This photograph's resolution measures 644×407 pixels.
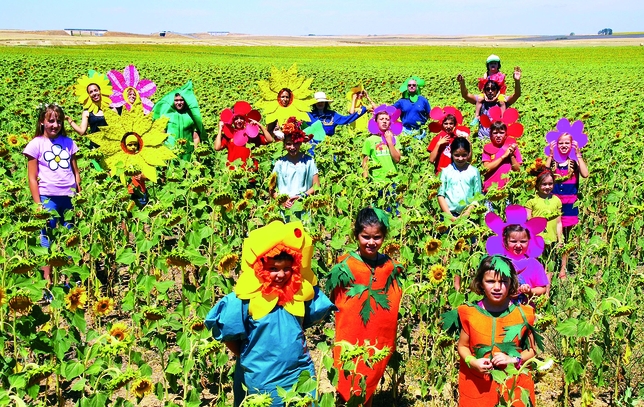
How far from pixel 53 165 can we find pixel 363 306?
282cm

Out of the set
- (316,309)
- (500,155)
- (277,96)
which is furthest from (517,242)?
(277,96)

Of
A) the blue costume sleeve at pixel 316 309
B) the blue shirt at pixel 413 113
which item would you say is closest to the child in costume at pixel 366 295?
the blue costume sleeve at pixel 316 309

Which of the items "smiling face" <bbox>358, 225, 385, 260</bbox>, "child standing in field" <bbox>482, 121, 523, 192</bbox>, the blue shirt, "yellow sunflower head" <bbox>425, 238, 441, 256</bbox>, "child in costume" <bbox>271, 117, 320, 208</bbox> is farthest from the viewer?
the blue shirt

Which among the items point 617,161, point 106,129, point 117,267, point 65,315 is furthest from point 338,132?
point 65,315

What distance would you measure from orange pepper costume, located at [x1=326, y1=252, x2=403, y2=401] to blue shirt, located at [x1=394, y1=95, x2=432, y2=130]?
17.3 feet

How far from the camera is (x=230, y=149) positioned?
5.86 m

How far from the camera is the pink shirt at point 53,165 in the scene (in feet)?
15.2

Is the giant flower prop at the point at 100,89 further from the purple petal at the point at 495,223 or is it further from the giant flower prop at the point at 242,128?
the purple petal at the point at 495,223

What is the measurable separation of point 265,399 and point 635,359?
113 inches

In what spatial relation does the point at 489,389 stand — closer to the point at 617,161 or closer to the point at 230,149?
the point at 230,149

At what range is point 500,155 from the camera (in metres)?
5.30

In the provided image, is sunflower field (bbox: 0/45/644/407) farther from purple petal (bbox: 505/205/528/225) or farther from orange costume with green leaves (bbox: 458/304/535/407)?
purple petal (bbox: 505/205/528/225)

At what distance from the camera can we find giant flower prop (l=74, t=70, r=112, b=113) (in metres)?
6.20

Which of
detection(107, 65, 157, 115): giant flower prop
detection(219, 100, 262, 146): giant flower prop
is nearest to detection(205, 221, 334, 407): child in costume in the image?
detection(219, 100, 262, 146): giant flower prop
